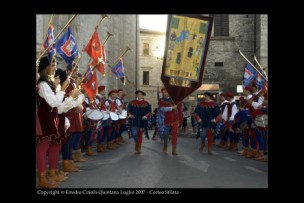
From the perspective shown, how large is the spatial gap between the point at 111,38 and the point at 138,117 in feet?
58.1

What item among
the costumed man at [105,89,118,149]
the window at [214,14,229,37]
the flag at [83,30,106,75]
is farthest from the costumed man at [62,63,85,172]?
the window at [214,14,229,37]

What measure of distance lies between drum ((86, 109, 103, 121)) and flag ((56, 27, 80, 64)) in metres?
1.49

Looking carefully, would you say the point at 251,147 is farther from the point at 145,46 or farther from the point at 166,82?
the point at 145,46

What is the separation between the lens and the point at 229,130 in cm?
1242

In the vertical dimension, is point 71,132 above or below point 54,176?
above

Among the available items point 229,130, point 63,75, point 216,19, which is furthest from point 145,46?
point 63,75

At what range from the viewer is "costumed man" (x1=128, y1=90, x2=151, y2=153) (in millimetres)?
11172

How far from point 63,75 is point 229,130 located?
7479 mm

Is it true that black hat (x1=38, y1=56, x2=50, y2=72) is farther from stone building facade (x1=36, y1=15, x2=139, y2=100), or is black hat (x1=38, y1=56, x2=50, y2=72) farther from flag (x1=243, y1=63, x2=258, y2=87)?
flag (x1=243, y1=63, x2=258, y2=87)

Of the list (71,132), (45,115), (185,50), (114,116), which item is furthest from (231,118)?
(45,115)

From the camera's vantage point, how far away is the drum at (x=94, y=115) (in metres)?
9.69

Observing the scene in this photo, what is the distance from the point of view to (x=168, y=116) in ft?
35.7

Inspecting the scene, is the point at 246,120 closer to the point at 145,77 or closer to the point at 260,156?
the point at 260,156

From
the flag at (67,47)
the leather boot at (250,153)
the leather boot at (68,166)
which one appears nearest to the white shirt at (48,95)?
the leather boot at (68,166)
